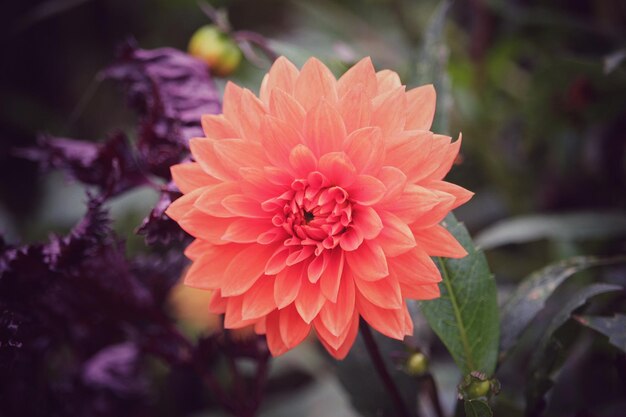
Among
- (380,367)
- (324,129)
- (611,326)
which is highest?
(324,129)

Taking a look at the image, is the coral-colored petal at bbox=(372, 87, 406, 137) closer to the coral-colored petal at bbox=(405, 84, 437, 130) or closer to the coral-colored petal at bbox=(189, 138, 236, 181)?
the coral-colored petal at bbox=(405, 84, 437, 130)

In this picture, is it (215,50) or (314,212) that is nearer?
(314,212)

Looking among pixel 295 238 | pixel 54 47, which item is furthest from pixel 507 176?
pixel 54 47

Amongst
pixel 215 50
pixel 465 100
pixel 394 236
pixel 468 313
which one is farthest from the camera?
pixel 465 100

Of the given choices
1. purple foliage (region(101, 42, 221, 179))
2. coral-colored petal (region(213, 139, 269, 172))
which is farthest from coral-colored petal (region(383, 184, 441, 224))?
purple foliage (region(101, 42, 221, 179))

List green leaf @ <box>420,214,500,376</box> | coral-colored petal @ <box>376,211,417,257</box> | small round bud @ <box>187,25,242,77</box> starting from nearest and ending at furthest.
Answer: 1. coral-colored petal @ <box>376,211,417,257</box>
2. green leaf @ <box>420,214,500,376</box>
3. small round bud @ <box>187,25,242,77</box>

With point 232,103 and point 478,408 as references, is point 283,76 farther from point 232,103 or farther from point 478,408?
point 478,408

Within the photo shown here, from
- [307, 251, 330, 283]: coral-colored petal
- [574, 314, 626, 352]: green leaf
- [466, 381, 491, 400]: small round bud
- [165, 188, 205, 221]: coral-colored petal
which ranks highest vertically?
[165, 188, 205, 221]: coral-colored petal

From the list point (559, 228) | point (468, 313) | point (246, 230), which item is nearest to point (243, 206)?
point (246, 230)
